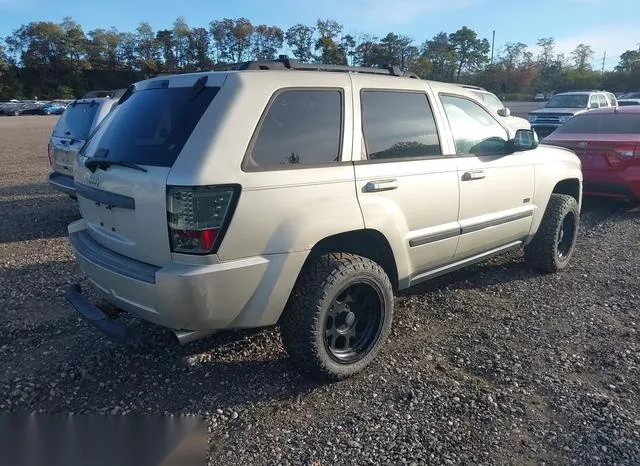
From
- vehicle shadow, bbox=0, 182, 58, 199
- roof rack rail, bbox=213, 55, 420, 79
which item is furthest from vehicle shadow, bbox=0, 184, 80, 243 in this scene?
roof rack rail, bbox=213, 55, 420, 79

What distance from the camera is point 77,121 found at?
303 inches

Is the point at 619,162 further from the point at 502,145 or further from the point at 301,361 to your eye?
the point at 301,361

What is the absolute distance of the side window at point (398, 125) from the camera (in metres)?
3.50

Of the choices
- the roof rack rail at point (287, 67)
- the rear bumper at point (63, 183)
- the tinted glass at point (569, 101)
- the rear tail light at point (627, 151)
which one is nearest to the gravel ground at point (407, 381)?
the roof rack rail at point (287, 67)

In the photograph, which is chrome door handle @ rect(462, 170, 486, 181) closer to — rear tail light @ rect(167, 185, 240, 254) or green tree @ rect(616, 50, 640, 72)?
rear tail light @ rect(167, 185, 240, 254)

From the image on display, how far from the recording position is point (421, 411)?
3035 millimetres

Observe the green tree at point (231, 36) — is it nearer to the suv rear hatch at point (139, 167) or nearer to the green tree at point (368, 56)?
the green tree at point (368, 56)

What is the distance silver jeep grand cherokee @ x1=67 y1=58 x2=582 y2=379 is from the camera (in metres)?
2.75

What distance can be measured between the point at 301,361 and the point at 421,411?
29.9 inches

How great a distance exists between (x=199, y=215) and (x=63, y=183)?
5191mm

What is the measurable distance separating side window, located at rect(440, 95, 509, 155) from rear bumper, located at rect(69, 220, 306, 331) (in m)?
1.90

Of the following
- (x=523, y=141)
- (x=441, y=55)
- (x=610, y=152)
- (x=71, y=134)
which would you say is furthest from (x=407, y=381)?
(x=441, y=55)

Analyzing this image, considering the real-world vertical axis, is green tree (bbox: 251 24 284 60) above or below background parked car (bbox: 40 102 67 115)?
above

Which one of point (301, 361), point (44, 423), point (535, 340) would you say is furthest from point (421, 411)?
point (44, 423)
